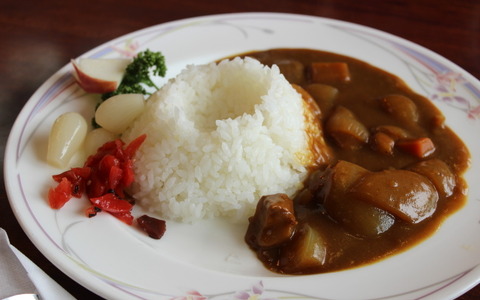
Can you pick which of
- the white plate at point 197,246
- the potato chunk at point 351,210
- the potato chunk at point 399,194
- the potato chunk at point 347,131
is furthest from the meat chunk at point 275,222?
the potato chunk at point 347,131

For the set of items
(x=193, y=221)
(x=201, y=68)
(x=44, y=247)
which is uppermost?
(x=201, y=68)

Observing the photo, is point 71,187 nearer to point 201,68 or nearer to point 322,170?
point 201,68

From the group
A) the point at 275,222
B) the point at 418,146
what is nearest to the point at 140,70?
the point at 275,222

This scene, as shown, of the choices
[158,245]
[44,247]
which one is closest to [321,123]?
[158,245]

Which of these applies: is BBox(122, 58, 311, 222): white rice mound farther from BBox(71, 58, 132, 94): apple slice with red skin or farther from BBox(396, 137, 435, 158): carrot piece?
BBox(396, 137, 435, 158): carrot piece

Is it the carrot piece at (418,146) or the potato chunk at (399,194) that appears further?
the carrot piece at (418,146)

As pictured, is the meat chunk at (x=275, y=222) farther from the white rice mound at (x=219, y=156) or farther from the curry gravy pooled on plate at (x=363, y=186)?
the white rice mound at (x=219, y=156)

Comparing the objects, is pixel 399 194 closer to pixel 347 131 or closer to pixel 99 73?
pixel 347 131

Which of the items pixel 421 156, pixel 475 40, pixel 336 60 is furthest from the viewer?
pixel 475 40
